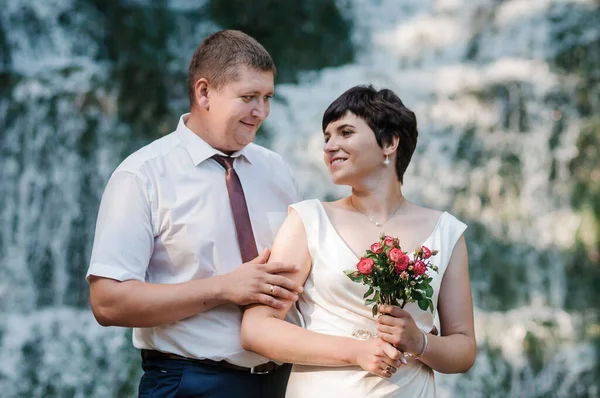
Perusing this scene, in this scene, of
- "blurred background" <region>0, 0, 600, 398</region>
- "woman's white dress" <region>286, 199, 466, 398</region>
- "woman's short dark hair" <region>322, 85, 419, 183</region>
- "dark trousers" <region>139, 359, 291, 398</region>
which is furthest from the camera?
"blurred background" <region>0, 0, 600, 398</region>

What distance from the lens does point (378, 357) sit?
2197 mm

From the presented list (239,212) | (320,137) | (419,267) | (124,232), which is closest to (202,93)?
(239,212)

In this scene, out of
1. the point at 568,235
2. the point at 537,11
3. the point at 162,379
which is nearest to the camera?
the point at 162,379

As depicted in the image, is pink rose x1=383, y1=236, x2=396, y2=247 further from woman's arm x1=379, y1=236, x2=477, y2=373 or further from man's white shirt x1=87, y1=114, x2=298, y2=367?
man's white shirt x1=87, y1=114, x2=298, y2=367

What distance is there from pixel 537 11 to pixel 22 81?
4.69m

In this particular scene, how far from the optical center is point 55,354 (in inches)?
268

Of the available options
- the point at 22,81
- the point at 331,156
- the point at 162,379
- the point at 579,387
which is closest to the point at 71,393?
the point at 22,81

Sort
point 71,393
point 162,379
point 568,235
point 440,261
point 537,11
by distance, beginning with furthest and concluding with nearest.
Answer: point 537,11 → point 568,235 → point 71,393 → point 162,379 → point 440,261

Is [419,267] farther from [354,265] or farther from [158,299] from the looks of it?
[158,299]

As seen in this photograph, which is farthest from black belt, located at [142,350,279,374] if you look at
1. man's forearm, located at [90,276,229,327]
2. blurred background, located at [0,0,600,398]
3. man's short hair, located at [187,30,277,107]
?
blurred background, located at [0,0,600,398]

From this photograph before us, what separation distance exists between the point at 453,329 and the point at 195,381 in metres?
0.78

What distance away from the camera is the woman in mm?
2314

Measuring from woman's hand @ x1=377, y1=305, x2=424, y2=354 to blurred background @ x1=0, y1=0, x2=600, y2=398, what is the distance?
15.7ft

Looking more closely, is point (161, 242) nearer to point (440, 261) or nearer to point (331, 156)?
point (331, 156)
